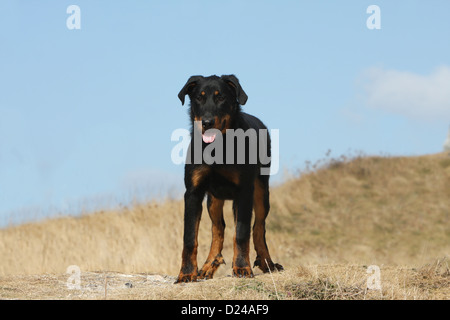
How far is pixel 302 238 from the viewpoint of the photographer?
20859 millimetres

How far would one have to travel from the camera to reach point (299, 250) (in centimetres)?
1970

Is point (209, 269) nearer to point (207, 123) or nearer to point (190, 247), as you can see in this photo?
point (190, 247)

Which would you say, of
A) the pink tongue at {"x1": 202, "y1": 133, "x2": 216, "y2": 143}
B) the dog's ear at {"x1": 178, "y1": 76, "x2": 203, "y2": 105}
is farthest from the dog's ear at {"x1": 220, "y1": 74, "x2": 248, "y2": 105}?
the pink tongue at {"x1": 202, "y1": 133, "x2": 216, "y2": 143}

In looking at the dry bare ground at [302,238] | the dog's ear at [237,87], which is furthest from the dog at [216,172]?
the dry bare ground at [302,238]

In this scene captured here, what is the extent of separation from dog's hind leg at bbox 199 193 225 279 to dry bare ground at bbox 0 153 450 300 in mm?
903

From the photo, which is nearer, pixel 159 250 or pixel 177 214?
pixel 159 250

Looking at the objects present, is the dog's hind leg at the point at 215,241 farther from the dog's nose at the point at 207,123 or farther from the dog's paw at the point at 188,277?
the dog's nose at the point at 207,123

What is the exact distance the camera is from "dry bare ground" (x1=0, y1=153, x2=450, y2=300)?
8414mm

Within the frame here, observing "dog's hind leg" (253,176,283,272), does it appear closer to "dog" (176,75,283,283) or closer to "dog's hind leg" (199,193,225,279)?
"dog's hind leg" (199,193,225,279)

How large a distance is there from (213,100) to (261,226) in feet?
7.57

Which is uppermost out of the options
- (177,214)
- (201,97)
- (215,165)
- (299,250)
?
(201,97)

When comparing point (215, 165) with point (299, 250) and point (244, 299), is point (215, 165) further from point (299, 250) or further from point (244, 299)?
point (299, 250)
